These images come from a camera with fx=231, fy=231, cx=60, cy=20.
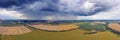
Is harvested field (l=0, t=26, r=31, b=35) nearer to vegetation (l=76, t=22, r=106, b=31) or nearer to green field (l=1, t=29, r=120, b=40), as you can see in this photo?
green field (l=1, t=29, r=120, b=40)

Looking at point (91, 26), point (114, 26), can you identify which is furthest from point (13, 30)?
point (114, 26)

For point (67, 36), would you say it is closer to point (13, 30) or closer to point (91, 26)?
point (91, 26)

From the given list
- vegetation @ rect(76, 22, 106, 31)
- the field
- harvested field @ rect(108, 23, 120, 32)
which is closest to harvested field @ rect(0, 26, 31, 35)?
the field

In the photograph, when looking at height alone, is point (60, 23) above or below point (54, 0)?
below

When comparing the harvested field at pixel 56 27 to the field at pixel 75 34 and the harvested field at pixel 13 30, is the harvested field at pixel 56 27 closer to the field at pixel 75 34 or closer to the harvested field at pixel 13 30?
the field at pixel 75 34

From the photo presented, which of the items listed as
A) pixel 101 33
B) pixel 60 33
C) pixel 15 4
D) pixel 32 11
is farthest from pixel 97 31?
pixel 15 4

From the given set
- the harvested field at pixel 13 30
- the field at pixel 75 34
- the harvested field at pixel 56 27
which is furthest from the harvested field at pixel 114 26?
the harvested field at pixel 13 30

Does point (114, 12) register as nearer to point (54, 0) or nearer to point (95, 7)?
point (95, 7)

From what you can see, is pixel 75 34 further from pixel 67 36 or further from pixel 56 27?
pixel 56 27
